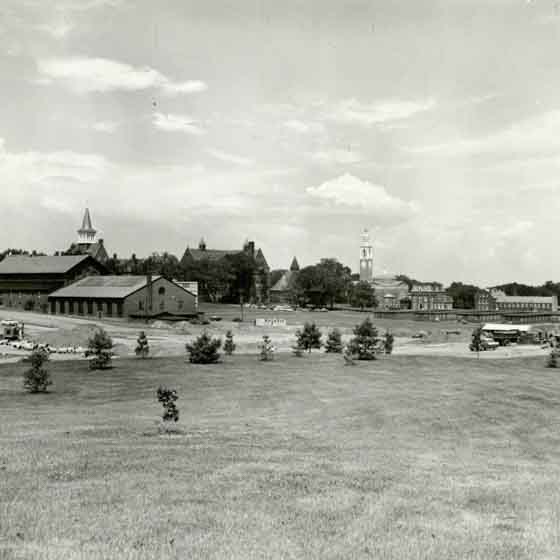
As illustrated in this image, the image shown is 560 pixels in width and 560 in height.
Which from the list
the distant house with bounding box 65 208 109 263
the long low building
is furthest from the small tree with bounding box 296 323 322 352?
the distant house with bounding box 65 208 109 263

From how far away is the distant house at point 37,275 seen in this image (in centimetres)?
10106

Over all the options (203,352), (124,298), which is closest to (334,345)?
(203,352)

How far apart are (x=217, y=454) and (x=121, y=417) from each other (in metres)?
9.42

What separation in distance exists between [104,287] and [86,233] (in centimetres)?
7018

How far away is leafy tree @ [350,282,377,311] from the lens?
17338 cm

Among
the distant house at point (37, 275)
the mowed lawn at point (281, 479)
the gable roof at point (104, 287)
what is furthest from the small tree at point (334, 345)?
the distant house at point (37, 275)

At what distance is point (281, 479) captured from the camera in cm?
1341

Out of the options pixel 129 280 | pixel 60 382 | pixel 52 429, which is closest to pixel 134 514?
pixel 52 429

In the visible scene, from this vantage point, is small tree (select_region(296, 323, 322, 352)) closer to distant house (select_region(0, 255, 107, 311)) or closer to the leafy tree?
distant house (select_region(0, 255, 107, 311))

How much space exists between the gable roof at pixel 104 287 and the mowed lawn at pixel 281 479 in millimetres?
58857

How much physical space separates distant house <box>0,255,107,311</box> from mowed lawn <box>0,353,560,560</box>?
73820mm

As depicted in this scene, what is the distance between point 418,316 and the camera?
124188 mm

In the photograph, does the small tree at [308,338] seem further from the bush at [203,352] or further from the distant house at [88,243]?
the distant house at [88,243]

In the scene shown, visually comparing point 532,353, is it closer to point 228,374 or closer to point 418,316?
point 228,374
